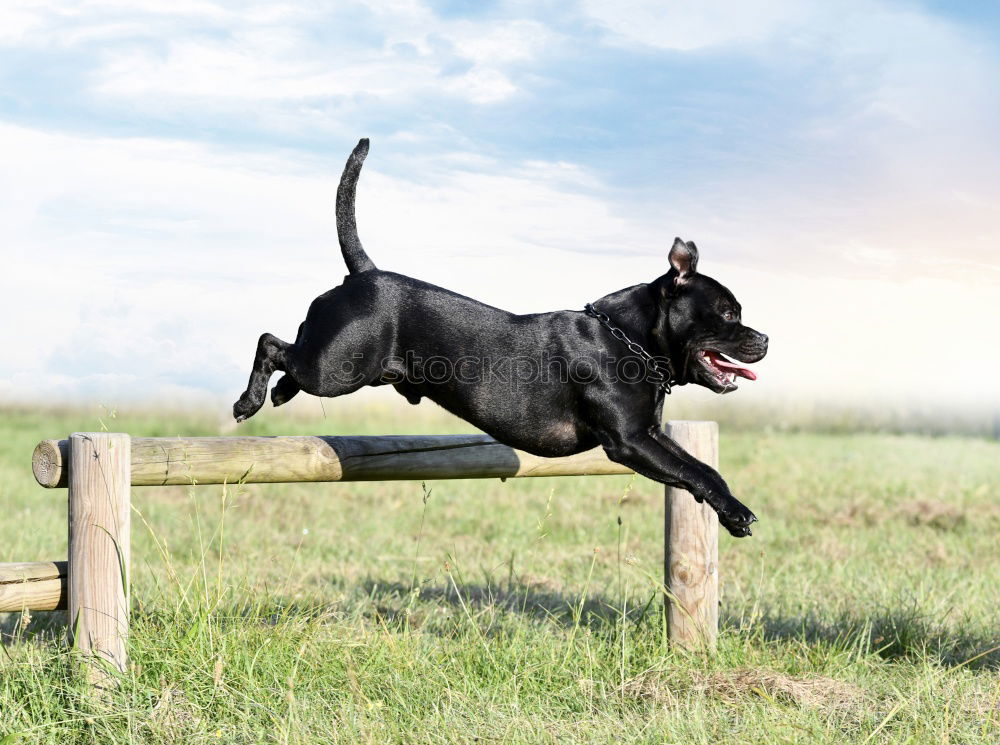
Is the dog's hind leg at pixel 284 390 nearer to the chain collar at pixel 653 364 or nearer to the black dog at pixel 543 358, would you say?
the black dog at pixel 543 358

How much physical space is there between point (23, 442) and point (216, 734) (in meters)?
12.2

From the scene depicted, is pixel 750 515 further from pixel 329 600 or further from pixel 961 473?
pixel 961 473

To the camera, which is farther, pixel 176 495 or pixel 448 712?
pixel 176 495

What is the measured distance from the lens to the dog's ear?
3344 mm

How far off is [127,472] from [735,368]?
238cm

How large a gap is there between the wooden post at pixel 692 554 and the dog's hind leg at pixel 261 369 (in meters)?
2.15

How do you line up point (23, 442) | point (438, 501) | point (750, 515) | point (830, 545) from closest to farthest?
point (750, 515)
point (830, 545)
point (438, 501)
point (23, 442)

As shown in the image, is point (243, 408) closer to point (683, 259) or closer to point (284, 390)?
point (284, 390)

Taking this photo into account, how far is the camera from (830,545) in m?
7.95

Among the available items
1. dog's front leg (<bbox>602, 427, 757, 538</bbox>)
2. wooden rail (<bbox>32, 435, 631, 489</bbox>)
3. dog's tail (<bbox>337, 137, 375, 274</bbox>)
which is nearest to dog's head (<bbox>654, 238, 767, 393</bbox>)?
dog's front leg (<bbox>602, 427, 757, 538</bbox>)

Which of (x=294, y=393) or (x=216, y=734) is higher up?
(x=294, y=393)

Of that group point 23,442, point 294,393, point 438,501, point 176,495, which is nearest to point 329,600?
point 294,393

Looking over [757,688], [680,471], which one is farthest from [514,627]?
[680,471]

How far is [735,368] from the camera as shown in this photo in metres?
3.37
